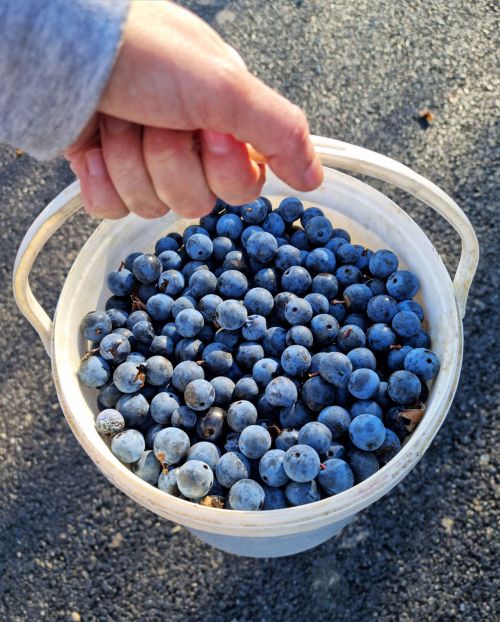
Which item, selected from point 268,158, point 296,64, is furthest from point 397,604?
point 296,64

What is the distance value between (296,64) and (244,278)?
130cm

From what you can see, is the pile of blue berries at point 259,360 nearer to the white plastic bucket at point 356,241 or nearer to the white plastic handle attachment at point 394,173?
the white plastic bucket at point 356,241

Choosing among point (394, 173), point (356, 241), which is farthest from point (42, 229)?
point (356, 241)

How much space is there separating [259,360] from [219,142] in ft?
1.62

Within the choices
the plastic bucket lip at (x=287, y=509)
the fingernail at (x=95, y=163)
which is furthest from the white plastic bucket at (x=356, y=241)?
the fingernail at (x=95, y=163)

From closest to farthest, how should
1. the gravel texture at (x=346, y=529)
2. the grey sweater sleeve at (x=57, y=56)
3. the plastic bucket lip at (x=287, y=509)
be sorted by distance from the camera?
the grey sweater sleeve at (x=57, y=56) < the plastic bucket lip at (x=287, y=509) < the gravel texture at (x=346, y=529)

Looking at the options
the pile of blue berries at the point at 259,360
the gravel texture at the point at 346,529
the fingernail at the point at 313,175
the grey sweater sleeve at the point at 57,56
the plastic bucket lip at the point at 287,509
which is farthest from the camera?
the gravel texture at the point at 346,529

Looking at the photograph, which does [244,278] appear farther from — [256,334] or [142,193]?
[142,193]

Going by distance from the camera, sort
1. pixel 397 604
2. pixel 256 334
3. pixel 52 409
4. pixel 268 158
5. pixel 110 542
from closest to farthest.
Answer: pixel 268 158 → pixel 256 334 → pixel 397 604 → pixel 110 542 → pixel 52 409

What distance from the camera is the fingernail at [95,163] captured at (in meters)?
0.93

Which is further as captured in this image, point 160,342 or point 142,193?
point 160,342

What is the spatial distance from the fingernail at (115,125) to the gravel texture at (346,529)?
1.11 metres

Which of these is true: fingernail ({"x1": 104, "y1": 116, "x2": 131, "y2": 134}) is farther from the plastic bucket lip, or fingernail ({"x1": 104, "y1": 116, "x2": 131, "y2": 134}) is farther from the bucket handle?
the plastic bucket lip

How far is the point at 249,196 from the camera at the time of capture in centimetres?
94
